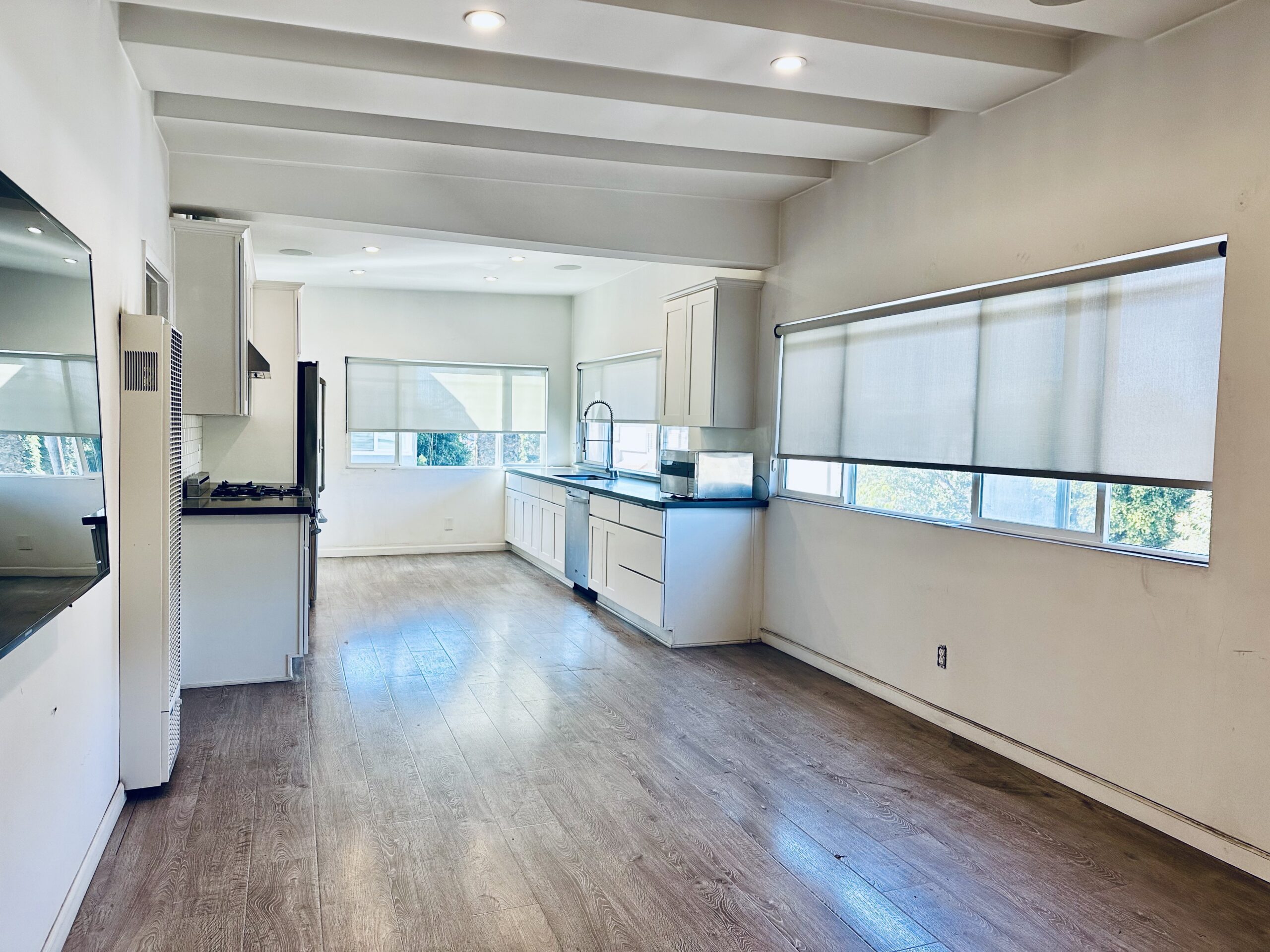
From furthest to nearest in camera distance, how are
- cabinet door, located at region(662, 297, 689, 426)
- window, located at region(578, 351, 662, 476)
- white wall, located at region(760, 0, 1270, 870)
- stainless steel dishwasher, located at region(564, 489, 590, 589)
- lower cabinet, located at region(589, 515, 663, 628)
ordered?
1. window, located at region(578, 351, 662, 476)
2. stainless steel dishwasher, located at region(564, 489, 590, 589)
3. cabinet door, located at region(662, 297, 689, 426)
4. lower cabinet, located at region(589, 515, 663, 628)
5. white wall, located at region(760, 0, 1270, 870)

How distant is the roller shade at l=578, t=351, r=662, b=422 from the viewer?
23.2 ft

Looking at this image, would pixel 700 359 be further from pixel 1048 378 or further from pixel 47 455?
pixel 47 455

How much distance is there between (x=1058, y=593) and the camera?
3260 mm

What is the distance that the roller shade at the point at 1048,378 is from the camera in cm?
280

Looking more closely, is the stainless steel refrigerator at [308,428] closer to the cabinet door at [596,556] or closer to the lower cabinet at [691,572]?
the cabinet door at [596,556]

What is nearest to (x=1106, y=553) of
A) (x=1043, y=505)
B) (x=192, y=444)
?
(x=1043, y=505)

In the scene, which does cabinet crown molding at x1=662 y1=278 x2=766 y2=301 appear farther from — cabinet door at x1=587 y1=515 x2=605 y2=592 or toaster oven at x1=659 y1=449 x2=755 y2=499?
cabinet door at x1=587 y1=515 x2=605 y2=592

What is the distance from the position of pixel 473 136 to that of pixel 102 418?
2.32 meters

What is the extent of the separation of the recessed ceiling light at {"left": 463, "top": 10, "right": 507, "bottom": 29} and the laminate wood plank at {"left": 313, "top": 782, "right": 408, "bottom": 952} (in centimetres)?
261

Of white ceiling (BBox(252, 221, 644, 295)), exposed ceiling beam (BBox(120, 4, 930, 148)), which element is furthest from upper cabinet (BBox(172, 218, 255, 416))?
exposed ceiling beam (BBox(120, 4, 930, 148))

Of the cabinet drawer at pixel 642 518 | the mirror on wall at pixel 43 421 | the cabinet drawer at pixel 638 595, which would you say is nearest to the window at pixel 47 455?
the mirror on wall at pixel 43 421

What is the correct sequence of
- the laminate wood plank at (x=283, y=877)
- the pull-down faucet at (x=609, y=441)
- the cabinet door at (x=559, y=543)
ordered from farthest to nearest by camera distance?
the pull-down faucet at (x=609, y=441) → the cabinet door at (x=559, y=543) → the laminate wood plank at (x=283, y=877)

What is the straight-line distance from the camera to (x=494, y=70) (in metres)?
3.37

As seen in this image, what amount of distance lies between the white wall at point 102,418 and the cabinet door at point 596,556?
3.45 m
